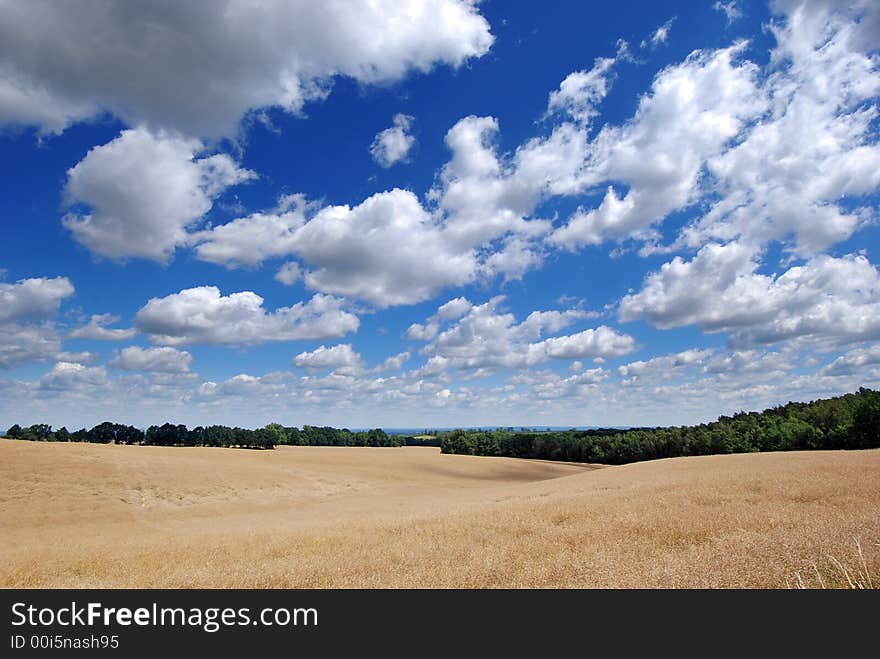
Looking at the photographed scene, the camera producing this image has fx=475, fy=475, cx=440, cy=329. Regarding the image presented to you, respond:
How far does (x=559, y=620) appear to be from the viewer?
8023mm

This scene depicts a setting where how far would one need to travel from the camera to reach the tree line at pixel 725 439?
254 feet

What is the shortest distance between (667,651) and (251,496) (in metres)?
45.0

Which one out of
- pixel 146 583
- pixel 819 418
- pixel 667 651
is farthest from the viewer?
pixel 819 418

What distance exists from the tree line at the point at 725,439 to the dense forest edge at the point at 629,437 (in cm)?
14

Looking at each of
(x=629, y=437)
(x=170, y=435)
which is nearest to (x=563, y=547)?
(x=629, y=437)

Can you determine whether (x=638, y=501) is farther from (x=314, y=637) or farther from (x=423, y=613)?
(x=314, y=637)

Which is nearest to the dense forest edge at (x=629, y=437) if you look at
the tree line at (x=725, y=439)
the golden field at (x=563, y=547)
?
the tree line at (x=725, y=439)

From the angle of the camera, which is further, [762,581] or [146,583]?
[146,583]

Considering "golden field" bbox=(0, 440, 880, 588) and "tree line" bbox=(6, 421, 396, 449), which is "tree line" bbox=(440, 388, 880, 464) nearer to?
"tree line" bbox=(6, 421, 396, 449)

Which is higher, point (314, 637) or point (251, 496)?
point (314, 637)

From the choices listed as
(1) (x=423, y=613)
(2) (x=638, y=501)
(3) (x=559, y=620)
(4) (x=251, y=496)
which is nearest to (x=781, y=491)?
(2) (x=638, y=501)

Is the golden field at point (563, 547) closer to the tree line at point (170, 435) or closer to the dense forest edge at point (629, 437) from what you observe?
the dense forest edge at point (629, 437)

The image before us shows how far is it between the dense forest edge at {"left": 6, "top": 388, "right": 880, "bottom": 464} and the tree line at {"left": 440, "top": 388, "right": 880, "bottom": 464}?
0.14 meters

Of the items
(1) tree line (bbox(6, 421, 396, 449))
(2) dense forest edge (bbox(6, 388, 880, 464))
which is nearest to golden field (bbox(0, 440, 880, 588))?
(2) dense forest edge (bbox(6, 388, 880, 464))
